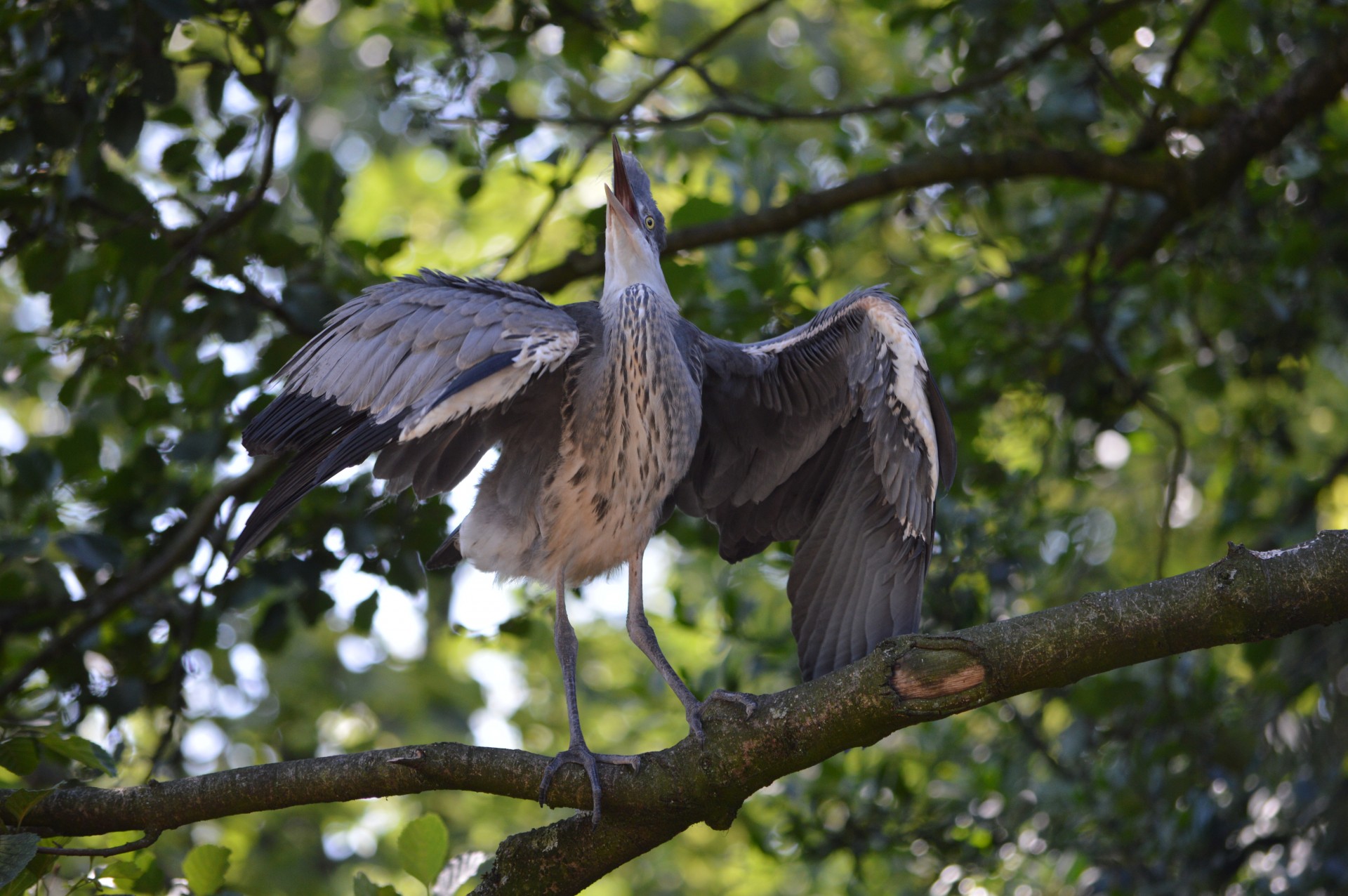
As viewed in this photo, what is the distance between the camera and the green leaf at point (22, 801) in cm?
257

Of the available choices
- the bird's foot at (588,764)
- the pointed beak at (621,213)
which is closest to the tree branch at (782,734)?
the bird's foot at (588,764)

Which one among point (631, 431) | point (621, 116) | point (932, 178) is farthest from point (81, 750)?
point (932, 178)

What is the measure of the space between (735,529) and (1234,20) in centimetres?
316

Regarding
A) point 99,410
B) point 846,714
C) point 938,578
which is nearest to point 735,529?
point 938,578

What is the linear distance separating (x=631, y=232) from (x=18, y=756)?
2460 mm

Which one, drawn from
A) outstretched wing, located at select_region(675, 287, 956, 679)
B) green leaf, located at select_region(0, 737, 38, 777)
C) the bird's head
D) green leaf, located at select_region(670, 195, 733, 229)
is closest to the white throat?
the bird's head

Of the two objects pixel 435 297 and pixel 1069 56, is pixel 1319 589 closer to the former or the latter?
pixel 435 297

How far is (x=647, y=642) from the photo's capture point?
149 inches

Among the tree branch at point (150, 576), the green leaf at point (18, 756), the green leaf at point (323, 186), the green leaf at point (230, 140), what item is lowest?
the green leaf at point (18, 756)

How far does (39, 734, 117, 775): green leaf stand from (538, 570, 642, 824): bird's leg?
3.77 feet

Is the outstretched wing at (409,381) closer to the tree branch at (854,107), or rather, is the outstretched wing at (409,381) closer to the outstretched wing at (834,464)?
the outstretched wing at (834,464)

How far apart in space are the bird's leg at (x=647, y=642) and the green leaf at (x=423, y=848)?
0.72 metres

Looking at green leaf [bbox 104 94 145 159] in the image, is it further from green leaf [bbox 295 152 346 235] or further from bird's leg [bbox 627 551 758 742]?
bird's leg [bbox 627 551 758 742]

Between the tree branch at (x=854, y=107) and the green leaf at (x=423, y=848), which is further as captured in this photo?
the tree branch at (x=854, y=107)
